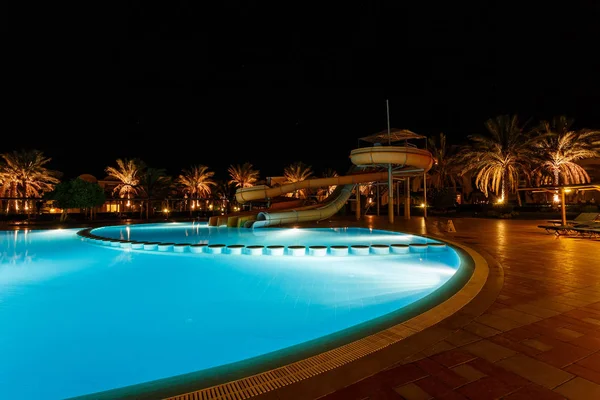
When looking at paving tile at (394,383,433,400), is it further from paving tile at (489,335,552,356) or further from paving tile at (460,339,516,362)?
paving tile at (489,335,552,356)

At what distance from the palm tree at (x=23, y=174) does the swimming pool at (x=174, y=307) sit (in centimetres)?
2504

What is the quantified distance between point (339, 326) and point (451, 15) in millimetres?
22568

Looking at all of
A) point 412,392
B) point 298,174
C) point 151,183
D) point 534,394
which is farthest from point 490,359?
point 298,174

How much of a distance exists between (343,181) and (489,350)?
1835 centimetres

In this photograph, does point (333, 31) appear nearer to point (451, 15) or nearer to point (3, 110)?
point (451, 15)

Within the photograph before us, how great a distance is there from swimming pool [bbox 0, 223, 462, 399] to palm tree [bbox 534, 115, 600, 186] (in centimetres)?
1987

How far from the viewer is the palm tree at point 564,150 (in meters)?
23.7

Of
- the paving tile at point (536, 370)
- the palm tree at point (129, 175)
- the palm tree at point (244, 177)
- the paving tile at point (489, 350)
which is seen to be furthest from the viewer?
the palm tree at point (244, 177)

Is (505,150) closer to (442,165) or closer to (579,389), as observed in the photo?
(442,165)

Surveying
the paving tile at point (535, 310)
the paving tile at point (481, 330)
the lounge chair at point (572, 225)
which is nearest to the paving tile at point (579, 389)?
the paving tile at point (481, 330)

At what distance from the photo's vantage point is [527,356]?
10.1ft

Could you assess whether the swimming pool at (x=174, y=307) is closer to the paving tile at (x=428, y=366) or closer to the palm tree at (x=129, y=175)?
the paving tile at (x=428, y=366)

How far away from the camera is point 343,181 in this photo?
21.3m

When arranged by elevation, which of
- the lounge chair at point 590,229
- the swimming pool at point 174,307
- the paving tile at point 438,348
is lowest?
the swimming pool at point 174,307
